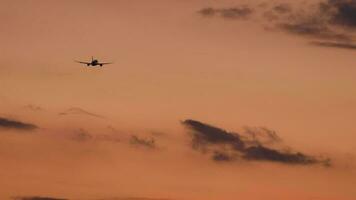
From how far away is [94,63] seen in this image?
78062 millimetres

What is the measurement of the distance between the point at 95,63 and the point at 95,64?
1.74m

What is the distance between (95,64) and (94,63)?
2.45 m

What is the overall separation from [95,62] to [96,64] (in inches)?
100

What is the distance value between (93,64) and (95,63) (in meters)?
1.04

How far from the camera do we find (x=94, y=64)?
251 ft

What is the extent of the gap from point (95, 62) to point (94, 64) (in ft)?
6.31

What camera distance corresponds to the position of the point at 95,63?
7750 centimetres

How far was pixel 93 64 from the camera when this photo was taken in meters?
76.6

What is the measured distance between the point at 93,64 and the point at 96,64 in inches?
51.8

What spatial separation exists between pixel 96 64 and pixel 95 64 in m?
0.30

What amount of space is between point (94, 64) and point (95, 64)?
2.29 feet

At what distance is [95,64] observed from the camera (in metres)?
75.9
